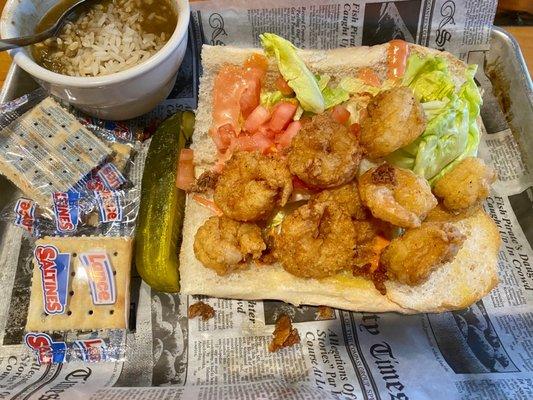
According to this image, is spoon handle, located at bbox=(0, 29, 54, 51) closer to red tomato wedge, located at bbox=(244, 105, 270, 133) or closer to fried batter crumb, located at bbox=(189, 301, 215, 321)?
red tomato wedge, located at bbox=(244, 105, 270, 133)

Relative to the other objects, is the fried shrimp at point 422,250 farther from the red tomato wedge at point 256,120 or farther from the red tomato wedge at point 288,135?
the red tomato wedge at point 256,120

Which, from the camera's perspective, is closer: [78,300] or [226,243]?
[226,243]

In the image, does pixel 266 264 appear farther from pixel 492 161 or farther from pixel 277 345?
pixel 492 161

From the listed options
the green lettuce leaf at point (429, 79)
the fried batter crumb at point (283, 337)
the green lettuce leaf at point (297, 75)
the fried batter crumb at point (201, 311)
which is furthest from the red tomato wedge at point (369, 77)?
the fried batter crumb at point (201, 311)

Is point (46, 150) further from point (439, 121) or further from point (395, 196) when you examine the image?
point (439, 121)

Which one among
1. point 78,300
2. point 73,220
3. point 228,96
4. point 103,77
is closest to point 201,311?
point 78,300

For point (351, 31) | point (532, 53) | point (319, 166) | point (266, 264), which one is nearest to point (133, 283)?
point (266, 264)
